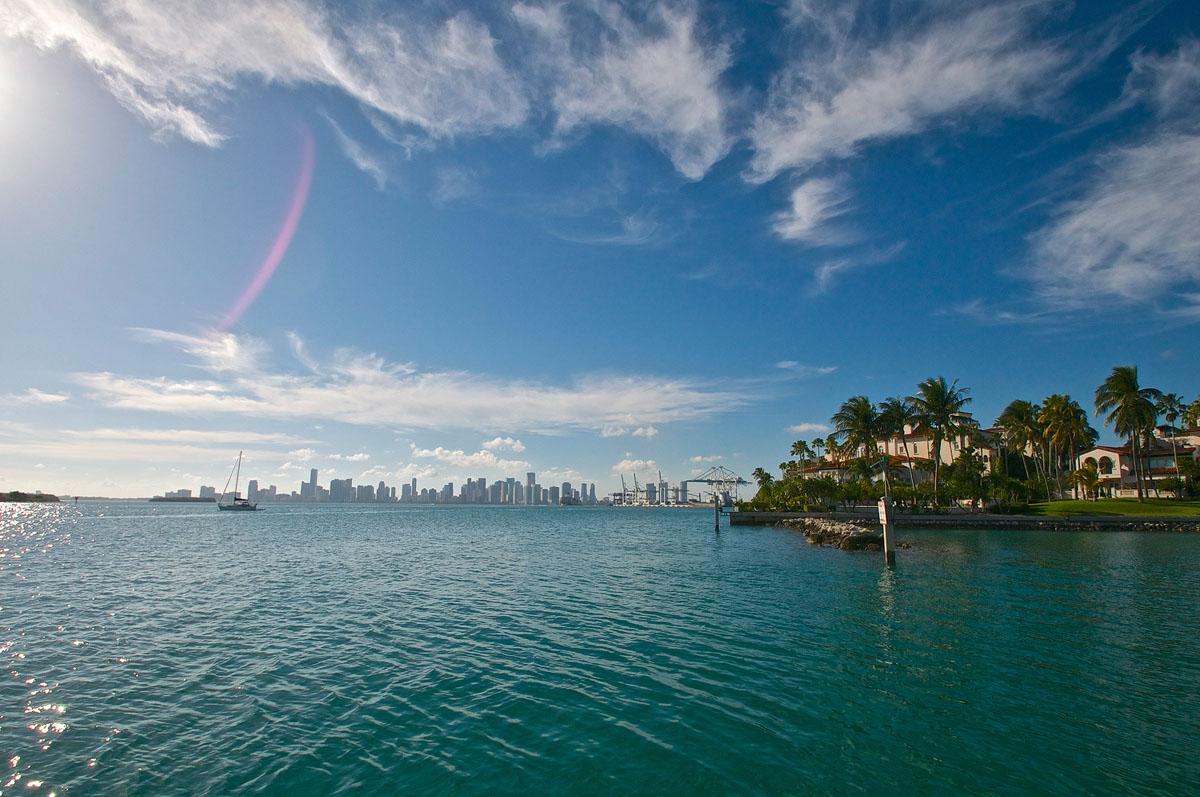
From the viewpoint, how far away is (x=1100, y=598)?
22.9 metres

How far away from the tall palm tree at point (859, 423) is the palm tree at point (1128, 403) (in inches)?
1153

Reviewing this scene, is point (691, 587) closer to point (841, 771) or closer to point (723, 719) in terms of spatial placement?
point (723, 719)

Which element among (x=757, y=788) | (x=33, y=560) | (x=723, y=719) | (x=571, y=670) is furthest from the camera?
(x=33, y=560)

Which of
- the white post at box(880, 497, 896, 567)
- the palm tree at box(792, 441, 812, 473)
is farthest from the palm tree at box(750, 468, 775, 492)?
the white post at box(880, 497, 896, 567)

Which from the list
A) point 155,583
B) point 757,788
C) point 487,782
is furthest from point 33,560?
point 757,788

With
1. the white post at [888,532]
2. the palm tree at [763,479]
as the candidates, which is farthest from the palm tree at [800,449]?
the white post at [888,532]

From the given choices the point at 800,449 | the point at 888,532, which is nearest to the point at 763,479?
the point at 800,449

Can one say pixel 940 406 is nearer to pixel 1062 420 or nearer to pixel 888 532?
pixel 1062 420

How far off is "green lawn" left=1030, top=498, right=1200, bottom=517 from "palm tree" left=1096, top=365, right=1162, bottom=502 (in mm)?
3910

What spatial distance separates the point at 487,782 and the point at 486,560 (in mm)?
32272

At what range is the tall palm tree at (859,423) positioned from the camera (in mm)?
87375

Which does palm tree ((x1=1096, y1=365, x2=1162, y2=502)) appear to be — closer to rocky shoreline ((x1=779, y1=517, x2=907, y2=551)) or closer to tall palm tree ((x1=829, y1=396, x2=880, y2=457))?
tall palm tree ((x1=829, y1=396, x2=880, y2=457))

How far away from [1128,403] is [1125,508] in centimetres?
1569

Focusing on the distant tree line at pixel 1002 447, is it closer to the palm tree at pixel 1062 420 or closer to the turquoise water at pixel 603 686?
the palm tree at pixel 1062 420
